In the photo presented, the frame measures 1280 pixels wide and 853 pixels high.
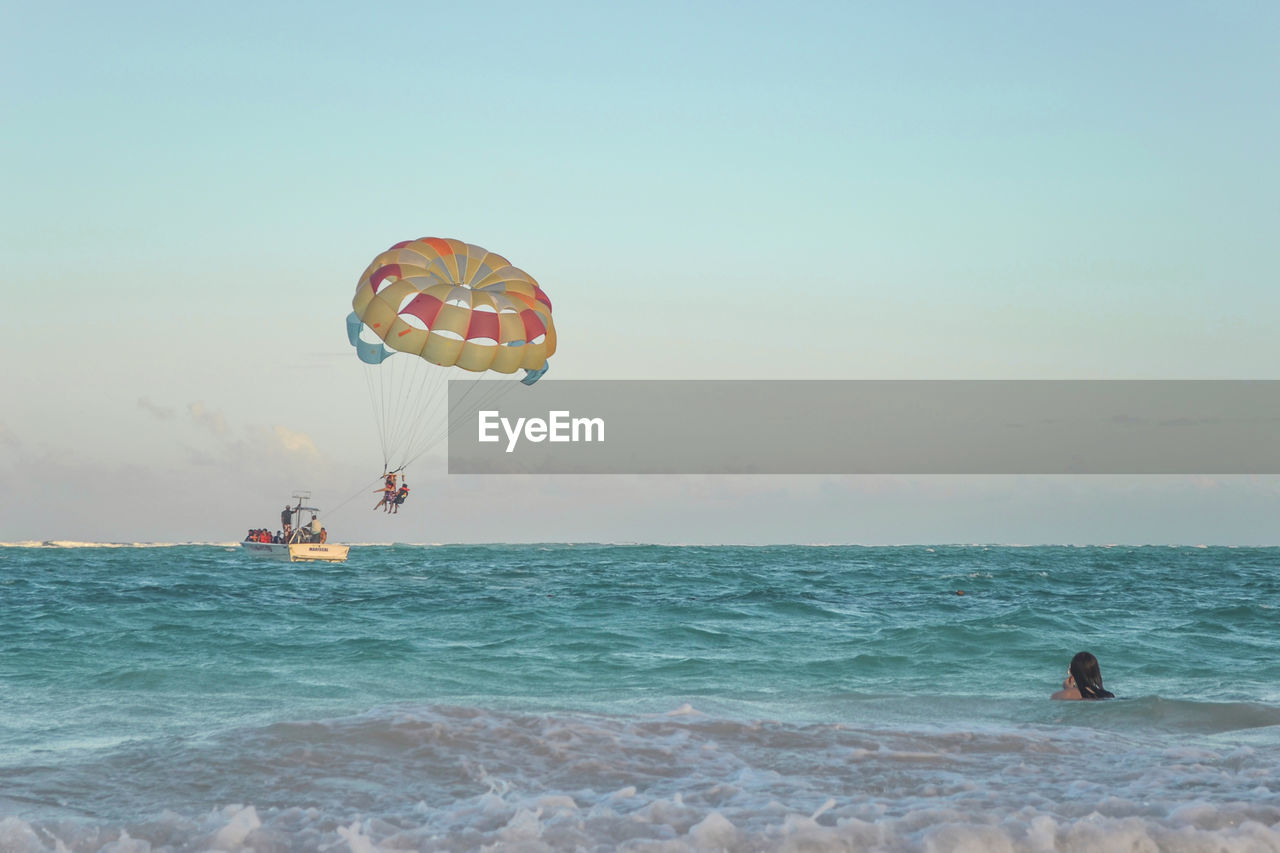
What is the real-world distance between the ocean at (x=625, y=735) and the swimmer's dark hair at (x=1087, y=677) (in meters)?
0.38

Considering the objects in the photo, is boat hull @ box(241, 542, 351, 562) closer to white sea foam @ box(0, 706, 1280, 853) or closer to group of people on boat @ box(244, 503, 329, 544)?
group of people on boat @ box(244, 503, 329, 544)

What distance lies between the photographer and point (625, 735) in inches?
336

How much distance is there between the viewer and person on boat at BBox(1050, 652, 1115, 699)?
10961mm

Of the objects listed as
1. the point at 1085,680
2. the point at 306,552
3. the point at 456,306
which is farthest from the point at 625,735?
the point at 306,552

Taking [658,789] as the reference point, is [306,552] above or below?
below

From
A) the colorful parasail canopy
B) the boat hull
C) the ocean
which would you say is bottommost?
the boat hull

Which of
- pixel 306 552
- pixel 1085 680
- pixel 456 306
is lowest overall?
pixel 306 552

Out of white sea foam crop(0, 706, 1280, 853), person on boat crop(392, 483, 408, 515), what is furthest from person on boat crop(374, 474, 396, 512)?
white sea foam crop(0, 706, 1280, 853)

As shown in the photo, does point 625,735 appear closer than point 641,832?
No

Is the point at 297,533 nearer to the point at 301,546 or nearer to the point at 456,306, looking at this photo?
the point at 301,546

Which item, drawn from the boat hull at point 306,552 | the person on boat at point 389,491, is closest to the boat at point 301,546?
the boat hull at point 306,552

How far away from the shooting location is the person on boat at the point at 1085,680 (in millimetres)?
10961

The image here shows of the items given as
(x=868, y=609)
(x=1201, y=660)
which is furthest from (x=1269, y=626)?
(x=868, y=609)

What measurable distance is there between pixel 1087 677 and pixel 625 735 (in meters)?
5.71
